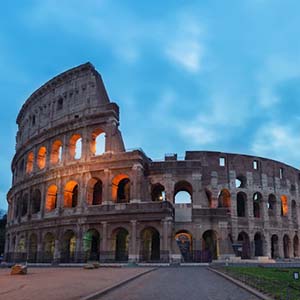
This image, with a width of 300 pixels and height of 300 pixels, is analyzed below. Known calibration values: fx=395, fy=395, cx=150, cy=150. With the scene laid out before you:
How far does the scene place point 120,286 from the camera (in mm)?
15109

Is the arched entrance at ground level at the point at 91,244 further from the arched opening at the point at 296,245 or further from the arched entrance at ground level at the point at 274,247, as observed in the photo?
the arched opening at the point at 296,245

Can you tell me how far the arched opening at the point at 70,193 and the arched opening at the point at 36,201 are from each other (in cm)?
517

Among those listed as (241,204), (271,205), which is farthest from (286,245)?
(241,204)

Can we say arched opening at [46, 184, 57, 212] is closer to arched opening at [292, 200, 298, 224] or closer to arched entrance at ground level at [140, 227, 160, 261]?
arched entrance at ground level at [140, 227, 160, 261]

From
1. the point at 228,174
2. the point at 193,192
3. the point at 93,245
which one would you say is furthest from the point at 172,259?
the point at 228,174

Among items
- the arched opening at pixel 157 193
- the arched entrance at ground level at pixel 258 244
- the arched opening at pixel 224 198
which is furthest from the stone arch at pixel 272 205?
the arched opening at pixel 157 193

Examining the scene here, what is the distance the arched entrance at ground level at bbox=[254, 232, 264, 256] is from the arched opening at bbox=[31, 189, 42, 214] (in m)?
25.7

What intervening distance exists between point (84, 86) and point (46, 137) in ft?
24.8

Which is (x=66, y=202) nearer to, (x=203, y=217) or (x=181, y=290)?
(x=203, y=217)

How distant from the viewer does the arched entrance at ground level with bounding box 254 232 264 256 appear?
45594 mm

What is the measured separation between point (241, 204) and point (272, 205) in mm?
4043

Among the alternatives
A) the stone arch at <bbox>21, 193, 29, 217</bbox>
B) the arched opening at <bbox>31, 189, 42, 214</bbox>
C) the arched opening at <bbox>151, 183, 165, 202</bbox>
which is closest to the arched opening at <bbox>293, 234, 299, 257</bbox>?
the arched opening at <bbox>151, 183, 165, 202</bbox>

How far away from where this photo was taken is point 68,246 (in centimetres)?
4084

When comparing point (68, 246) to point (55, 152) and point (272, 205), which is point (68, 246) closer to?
point (55, 152)
